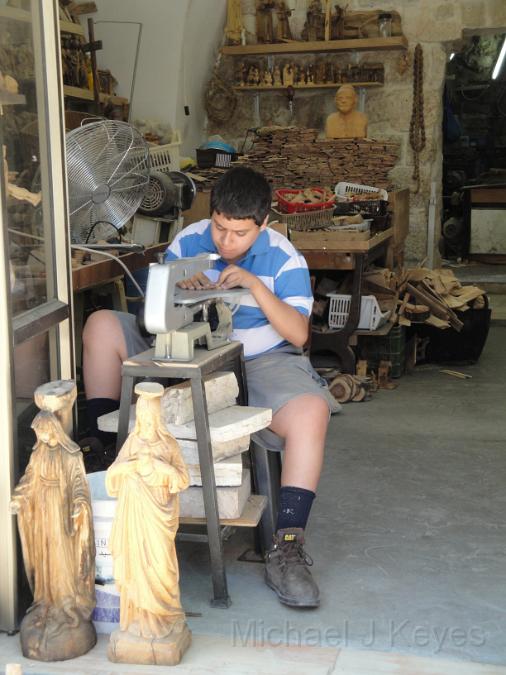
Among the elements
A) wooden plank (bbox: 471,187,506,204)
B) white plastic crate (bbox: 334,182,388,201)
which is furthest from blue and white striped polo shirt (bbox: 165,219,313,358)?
wooden plank (bbox: 471,187,506,204)

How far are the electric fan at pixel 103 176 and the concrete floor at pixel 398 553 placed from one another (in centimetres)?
142

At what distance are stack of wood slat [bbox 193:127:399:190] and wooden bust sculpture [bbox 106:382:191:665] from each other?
17.8ft

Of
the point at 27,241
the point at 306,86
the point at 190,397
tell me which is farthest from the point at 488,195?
the point at 27,241

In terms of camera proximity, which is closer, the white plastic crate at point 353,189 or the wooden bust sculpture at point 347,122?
the white plastic crate at point 353,189

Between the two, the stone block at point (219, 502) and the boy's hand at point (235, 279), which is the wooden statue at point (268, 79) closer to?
the boy's hand at point (235, 279)

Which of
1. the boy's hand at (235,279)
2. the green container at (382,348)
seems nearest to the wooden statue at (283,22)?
the green container at (382,348)

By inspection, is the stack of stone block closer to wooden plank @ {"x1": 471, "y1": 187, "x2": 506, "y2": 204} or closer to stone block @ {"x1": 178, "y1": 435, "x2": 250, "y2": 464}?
stone block @ {"x1": 178, "y1": 435, "x2": 250, "y2": 464}

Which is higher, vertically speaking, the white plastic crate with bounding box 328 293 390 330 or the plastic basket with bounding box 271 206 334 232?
the plastic basket with bounding box 271 206 334 232

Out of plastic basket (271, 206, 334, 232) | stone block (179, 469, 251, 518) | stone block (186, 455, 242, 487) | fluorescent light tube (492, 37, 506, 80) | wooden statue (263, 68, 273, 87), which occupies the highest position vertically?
fluorescent light tube (492, 37, 506, 80)

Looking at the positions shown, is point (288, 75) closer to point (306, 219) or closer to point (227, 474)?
point (306, 219)

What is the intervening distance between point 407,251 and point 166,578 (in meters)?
6.62

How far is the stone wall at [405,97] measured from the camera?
8.04 m

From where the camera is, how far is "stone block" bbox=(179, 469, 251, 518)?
273 cm

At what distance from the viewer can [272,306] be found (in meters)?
3.02
